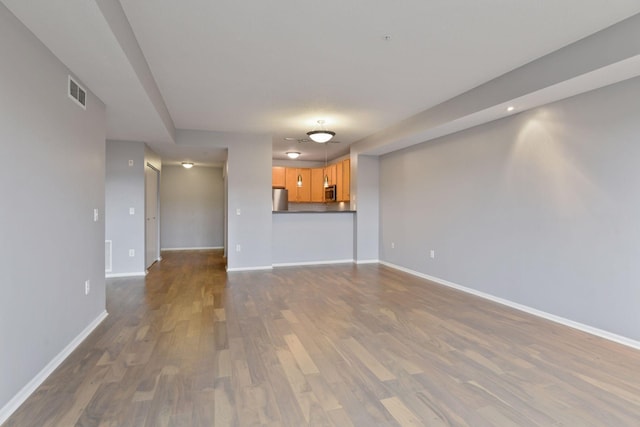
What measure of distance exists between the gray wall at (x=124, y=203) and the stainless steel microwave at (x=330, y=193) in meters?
4.05

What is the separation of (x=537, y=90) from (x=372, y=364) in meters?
2.80

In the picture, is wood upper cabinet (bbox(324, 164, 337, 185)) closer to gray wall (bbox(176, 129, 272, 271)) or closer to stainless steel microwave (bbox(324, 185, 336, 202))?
stainless steel microwave (bbox(324, 185, 336, 202))

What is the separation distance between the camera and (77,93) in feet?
9.16

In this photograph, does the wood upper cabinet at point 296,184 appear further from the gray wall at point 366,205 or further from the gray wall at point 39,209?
the gray wall at point 39,209

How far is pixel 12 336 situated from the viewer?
6.28 ft

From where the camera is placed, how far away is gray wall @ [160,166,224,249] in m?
9.01

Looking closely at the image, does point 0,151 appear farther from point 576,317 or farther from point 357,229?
point 357,229

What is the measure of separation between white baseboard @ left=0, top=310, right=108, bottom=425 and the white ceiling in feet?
7.02

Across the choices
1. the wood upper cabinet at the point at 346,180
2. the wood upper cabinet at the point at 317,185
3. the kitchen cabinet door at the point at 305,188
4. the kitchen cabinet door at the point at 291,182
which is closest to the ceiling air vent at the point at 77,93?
the wood upper cabinet at the point at 346,180

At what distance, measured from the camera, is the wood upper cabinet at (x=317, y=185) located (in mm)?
8891

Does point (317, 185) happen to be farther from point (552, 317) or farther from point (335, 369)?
point (335, 369)

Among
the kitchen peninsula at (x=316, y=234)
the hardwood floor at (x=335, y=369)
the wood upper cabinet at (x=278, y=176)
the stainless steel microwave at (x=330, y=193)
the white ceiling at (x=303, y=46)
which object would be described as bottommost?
the hardwood floor at (x=335, y=369)

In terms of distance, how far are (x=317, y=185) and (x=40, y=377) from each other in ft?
23.7

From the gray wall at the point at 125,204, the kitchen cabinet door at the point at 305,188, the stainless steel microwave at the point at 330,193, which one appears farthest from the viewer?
the kitchen cabinet door at the point at 305,188
